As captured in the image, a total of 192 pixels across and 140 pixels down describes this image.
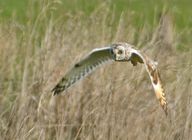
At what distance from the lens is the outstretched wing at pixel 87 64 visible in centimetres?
512

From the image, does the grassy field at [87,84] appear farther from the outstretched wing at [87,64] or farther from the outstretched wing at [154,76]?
the outstretched wing at [154,76]

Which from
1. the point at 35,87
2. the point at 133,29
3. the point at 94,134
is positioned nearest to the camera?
the point at 94,134

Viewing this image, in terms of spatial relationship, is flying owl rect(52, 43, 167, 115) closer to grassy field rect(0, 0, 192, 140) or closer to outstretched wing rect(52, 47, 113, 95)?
outstretched wing rect(52, 47, 113, 95)

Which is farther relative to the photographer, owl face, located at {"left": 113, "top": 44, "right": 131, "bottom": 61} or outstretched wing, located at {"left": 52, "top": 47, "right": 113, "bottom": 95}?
outstretched wing, located at {"left": 52, "top": 47, "right": 113, "bottom": 95}

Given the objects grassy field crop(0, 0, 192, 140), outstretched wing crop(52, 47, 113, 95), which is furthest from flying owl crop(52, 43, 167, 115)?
grassy field crop(0, 0, 192, 140)

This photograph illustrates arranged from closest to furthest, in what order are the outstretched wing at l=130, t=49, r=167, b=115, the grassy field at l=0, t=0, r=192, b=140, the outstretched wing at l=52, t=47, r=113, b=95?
the outstretched wing at l=130, t=49, r=167, b=115, the outstretched wing at l=52, t=47, r=113, b=95, the grassy field at l=0, t=0, r=192, b=140

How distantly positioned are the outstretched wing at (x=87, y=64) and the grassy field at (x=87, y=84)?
3.06 feet

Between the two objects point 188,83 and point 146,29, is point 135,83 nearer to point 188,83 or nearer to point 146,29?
point 188,83

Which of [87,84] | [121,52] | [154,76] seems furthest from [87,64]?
[87,84]

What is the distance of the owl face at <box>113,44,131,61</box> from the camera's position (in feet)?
16.2

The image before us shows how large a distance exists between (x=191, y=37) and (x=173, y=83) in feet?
5.71

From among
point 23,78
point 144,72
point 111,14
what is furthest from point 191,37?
point 23,78

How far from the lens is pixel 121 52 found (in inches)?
196

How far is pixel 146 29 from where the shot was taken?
792 cm
